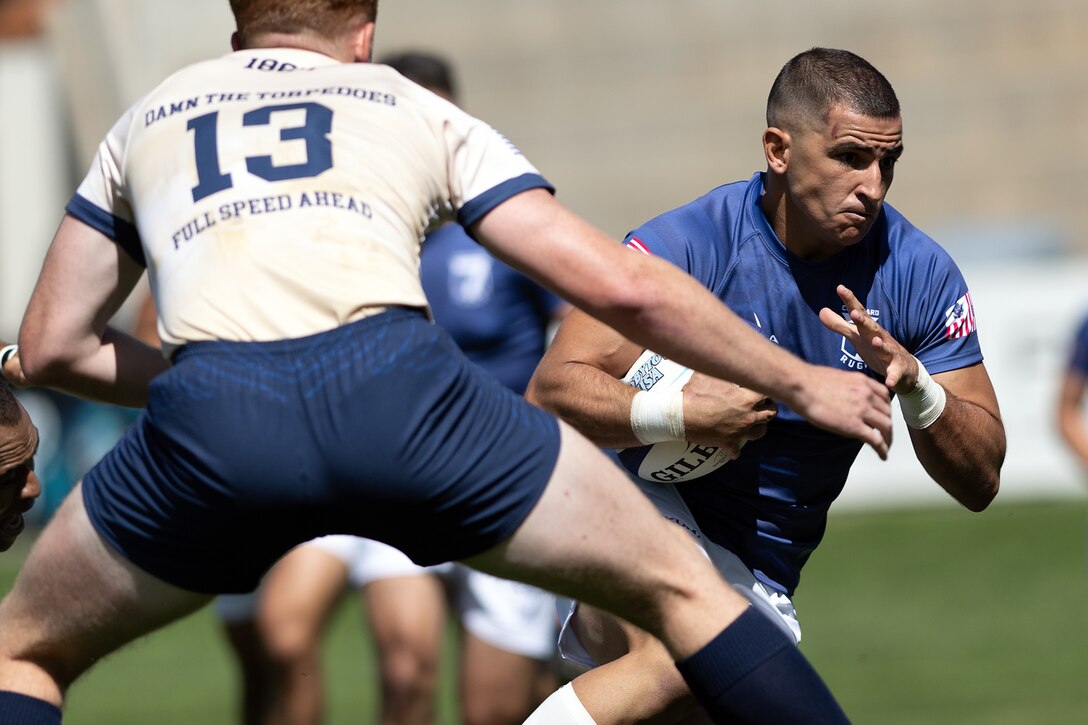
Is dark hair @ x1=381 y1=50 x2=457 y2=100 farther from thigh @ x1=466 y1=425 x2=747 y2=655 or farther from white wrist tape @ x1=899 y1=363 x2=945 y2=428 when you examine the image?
thigh @ x1=466 y1=425 x2=747 y2=655

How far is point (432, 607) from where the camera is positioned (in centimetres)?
670

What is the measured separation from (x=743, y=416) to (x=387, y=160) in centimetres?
127

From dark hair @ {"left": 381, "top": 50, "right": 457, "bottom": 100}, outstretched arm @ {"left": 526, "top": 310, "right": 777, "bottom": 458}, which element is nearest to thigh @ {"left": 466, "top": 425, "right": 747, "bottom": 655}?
outstretched arm @ {"left": 526, "top": 310, "right": 777, "bottom": 458}

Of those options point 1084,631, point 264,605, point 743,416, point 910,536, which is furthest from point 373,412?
point 910,536

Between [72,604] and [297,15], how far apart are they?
4.57 feet

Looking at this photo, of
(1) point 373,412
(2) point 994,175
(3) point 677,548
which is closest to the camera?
(1) point 373,412

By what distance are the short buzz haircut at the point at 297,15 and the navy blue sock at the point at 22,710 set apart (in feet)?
5.14

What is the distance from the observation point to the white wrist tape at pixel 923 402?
437 centimetres

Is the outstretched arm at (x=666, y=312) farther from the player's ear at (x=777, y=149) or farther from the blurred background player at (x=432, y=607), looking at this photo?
the blurred background player at (x=432, y=607)

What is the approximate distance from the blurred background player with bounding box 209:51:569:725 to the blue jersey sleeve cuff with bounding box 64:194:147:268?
9.52 feet

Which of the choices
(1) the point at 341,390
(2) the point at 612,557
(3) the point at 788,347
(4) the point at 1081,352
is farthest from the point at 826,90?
(4) the point at 1081,352

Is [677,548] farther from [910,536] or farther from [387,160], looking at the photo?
[910,536]

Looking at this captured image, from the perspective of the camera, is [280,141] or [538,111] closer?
[280,141]

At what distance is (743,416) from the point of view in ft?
14.2
